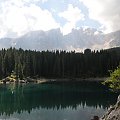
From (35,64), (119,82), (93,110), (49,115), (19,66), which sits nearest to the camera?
(119,82)

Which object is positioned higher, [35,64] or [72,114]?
[35,64]

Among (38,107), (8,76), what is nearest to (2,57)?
(8,76)

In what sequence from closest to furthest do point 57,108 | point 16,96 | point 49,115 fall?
1. point 49,115
2. point 57,108
3. point 16,96

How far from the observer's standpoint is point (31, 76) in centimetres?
19575

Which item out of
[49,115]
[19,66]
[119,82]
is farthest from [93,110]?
[19,66]

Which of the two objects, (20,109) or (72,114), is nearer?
(72,114)

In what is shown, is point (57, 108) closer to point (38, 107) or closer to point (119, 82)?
point (38, 107)

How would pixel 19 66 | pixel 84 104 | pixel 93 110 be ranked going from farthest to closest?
1. pixel 19 66
2. pixel 84 104
3. pixel 93 110

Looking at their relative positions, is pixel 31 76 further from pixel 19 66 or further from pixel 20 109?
pixel 20 109

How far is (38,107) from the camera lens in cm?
9438

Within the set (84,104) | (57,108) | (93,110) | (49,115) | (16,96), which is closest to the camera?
(49,115)

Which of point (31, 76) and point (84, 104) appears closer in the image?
point (84, 104)

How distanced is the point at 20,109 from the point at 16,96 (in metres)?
27.0

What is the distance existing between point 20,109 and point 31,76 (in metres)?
105
